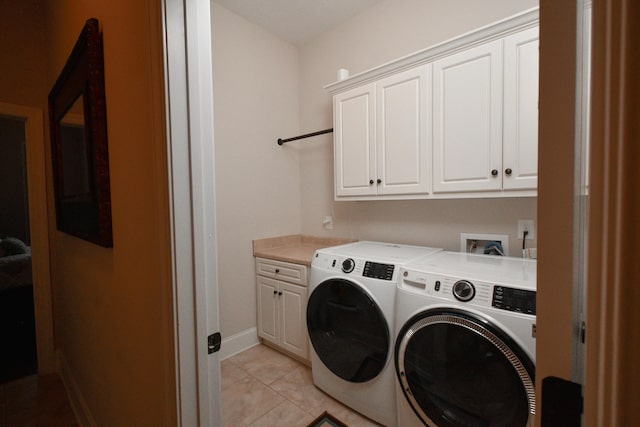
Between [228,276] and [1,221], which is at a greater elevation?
[1,221]

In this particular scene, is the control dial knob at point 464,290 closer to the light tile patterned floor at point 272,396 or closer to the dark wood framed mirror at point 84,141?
the light tile patterned floor at point 272,396

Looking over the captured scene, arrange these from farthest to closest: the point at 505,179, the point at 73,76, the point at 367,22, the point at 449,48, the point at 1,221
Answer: the point at 1,221
the point at 367,22
the point at 449,48
the point at 505,179
the point at 73,76

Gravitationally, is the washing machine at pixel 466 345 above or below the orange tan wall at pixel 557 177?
below

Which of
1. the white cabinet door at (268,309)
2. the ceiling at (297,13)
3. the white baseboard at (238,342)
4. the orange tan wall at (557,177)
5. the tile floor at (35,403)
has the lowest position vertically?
the tile floor at (35,403)

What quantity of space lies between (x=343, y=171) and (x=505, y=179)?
1108mm

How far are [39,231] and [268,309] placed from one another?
72.1 inches

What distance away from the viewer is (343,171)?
89.5 inches

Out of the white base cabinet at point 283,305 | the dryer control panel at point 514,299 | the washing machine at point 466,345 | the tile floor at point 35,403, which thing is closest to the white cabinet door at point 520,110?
the washing machine at point 466,345

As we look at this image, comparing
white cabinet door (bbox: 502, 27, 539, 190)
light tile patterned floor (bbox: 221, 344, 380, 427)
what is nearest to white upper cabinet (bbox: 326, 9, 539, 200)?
white cabinet door (bbox: 502, 27, 539, 190)

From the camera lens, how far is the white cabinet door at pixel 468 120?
5.06ft

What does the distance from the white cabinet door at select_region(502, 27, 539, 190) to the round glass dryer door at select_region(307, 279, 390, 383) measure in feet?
3.32

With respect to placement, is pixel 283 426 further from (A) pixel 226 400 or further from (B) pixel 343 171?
(B) pixel 343 171

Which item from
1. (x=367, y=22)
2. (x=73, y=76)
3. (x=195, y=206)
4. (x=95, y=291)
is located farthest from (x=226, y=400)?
(x=367, y=22)

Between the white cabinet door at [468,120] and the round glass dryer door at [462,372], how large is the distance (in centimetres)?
82
